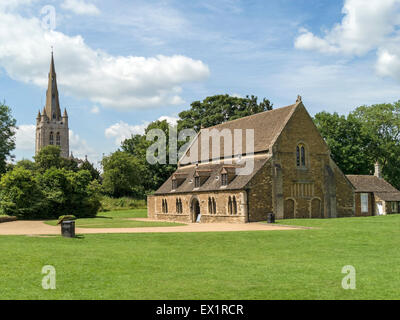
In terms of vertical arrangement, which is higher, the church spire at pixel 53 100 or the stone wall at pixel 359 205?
the church spire at pixel 53 100

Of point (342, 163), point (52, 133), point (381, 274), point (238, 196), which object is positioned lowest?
point (381, 274)

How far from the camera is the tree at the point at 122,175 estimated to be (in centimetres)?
8475

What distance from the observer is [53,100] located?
16725cm

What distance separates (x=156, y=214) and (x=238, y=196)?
62.6ft

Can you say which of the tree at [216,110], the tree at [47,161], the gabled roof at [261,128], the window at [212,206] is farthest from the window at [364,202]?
the tree at [47,161]

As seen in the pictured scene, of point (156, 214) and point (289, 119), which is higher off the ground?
point (289, 119)

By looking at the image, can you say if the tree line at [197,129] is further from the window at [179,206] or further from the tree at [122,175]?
the window at [179,206]

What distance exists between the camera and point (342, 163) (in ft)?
231

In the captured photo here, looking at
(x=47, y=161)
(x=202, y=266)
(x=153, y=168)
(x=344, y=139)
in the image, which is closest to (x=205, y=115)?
(x=153, y=168)

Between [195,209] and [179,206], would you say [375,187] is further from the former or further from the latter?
[179,206]

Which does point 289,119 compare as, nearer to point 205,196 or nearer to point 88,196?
point 205,196

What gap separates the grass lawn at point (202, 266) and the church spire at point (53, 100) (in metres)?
143


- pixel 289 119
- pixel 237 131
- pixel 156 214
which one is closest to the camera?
pixel 289 119
